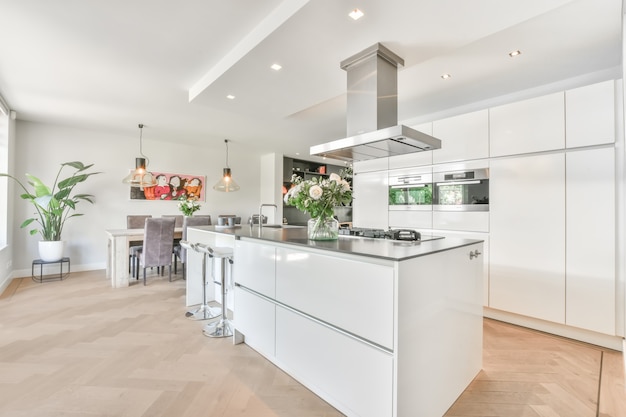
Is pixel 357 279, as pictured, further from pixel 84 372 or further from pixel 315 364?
pixel 84 372

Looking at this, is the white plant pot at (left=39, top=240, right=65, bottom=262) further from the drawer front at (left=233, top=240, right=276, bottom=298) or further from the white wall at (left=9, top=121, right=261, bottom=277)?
the drawer front at (left=233, top=240, right=276, bottom=298)

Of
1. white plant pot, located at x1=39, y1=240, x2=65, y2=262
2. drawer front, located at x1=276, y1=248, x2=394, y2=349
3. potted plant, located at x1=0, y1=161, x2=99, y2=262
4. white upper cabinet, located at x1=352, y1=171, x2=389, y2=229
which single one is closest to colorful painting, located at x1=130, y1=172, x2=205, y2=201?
potted plant, located at x1=0, y1=161, x2=99, y2=262

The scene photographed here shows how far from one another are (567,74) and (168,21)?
3.67m

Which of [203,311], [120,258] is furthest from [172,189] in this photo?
[203,311]

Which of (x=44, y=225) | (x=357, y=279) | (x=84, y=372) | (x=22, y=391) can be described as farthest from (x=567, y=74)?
(x=44, y=225)

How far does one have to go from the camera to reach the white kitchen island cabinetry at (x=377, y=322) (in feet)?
4.51

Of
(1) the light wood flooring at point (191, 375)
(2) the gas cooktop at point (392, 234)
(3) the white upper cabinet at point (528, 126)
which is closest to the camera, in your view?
(1) the light wood flooring at point (191, 375)

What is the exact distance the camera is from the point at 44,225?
459 cm

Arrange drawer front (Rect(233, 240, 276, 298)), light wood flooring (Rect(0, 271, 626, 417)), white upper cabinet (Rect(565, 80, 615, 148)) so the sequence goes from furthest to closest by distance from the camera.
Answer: white upper cabinet (Rect(565, 80, 615, 148)), drawer front (Rect(233, 240, 276, 298)), light wood flooring (Rect(0, 271, 626, 417))

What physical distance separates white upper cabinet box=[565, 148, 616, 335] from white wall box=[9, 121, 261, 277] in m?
5.63

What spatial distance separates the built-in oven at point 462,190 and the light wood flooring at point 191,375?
125 centimetres

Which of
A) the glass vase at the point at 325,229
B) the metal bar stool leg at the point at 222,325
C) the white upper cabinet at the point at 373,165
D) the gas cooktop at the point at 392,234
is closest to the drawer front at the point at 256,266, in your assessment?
the metal bar stool leg at the point at 222,325

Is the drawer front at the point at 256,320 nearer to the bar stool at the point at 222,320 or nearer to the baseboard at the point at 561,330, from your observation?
the bar stool at the point at 222,320

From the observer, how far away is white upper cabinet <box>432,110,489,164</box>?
10.1 feet
